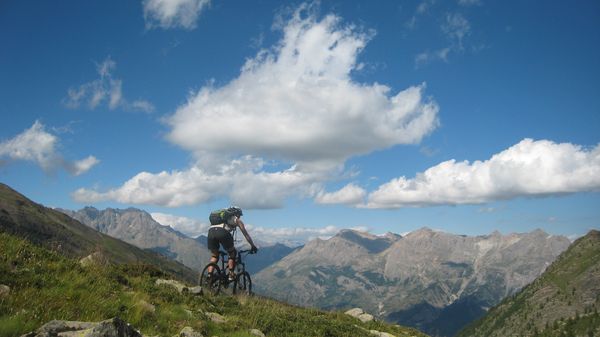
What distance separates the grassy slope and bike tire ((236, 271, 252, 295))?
407cm

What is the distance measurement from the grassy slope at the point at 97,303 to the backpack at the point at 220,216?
435 centimetres

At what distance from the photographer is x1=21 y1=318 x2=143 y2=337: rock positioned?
645 centimetres

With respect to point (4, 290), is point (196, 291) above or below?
below

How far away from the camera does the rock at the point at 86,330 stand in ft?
21.2

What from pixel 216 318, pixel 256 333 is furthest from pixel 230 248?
pixel 256 333

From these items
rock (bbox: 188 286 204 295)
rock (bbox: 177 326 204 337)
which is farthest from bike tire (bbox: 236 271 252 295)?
rock (bbox: 177 326 204 337)

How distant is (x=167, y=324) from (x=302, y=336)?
4450 mm

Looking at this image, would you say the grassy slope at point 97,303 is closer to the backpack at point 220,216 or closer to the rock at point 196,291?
the rock at point 196,291

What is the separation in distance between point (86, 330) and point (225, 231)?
1094 centimetres

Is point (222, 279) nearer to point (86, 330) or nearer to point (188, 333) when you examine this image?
point (188, 333)

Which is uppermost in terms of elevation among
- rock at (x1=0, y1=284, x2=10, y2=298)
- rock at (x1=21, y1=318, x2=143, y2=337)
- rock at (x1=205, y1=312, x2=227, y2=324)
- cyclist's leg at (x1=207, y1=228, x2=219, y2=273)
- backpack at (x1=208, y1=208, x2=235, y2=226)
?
backpack at (x1=208, y1=208, x2=235, y2=226)

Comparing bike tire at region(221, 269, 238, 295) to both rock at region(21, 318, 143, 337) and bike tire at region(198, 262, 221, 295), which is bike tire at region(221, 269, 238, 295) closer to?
bike tire at region(198, 262, 221, 295)

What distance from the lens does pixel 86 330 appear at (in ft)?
22.7

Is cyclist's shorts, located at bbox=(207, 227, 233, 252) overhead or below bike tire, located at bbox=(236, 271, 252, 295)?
overhead
